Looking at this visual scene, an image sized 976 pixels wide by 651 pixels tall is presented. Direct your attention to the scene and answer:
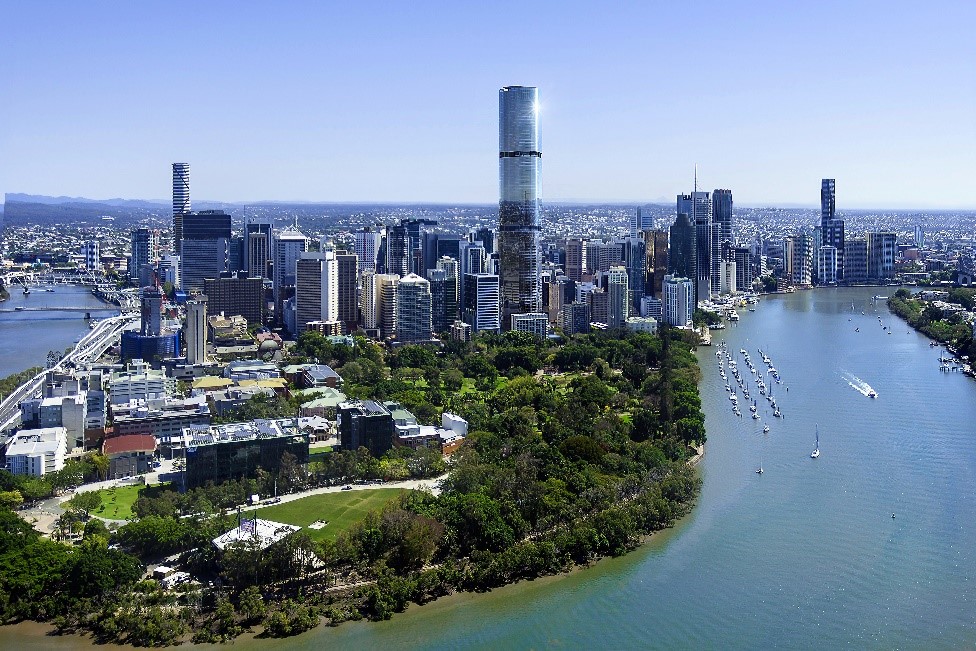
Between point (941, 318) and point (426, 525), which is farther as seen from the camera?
point (941, 318)

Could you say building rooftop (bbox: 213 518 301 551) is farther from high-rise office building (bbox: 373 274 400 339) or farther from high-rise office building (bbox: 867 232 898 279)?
high-rise office building (bbox: 867 232 898 279)

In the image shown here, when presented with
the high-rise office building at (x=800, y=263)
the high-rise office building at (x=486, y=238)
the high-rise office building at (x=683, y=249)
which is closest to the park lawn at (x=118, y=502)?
the high-rise office building at (x=683, y=249)

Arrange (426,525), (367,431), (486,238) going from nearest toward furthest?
(426,525), (367,431), (486,238)

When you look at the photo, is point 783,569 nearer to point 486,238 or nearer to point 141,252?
point 486,238

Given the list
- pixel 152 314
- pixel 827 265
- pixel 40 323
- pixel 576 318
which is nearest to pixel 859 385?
pixel 576 318

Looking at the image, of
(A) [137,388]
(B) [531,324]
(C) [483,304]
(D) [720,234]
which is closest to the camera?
(A) [137,388]

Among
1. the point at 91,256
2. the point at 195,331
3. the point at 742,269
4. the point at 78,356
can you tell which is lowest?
the point at 78,356

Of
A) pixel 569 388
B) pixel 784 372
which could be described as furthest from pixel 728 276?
pixel 569 388
